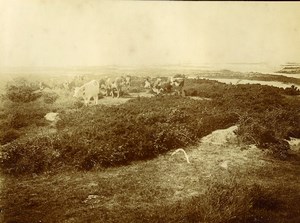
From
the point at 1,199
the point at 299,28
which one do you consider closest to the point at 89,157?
the point at 1,199

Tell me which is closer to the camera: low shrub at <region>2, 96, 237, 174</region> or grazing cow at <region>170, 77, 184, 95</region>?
low shrub at <region>2, 96, 237, 174</region>

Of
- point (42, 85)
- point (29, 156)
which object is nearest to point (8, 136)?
point (29, 156)

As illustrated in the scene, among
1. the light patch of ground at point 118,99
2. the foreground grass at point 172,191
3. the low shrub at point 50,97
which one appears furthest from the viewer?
the light patch of ground at point 118,99

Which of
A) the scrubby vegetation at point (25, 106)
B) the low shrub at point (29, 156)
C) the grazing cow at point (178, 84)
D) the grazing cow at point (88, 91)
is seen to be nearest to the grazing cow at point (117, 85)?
the grazing cow at point (88, 91)

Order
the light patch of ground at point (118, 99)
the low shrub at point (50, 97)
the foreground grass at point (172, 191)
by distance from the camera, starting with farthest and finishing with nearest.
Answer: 1. the light patch of ground at point (118, 99)
2. the low shrub at point (50, 97)
3. the foreground grass at point (172, 191)

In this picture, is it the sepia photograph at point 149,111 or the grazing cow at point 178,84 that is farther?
the grazing cow at point 178,84

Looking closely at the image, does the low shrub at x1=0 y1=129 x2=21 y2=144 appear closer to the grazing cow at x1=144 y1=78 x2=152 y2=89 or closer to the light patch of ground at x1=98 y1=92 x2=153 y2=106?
the light patch of ground at x1=98 y1=92 x2=153 y2=106

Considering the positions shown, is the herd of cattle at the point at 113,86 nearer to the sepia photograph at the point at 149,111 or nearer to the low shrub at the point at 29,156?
the sepia photograph at the point at 149,111

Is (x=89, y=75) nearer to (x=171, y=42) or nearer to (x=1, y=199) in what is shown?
(x=171, y=42)

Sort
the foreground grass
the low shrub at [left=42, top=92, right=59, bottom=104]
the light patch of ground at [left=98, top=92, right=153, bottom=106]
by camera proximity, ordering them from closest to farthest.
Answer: the foreground grass < the low shrub at [left=42, top=92, right=59, bottom=104] < the light patch of ground at [left=98, top=92, right=153, bottom=106]

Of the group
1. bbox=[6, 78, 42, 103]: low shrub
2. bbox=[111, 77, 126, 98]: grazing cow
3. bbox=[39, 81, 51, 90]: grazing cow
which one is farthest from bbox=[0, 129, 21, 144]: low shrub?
bbox=[111, 77, 126, 98]: grazing cow
